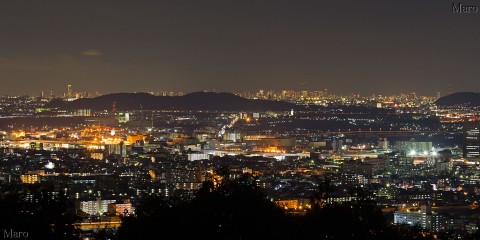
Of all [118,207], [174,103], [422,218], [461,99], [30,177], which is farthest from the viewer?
[174,103]

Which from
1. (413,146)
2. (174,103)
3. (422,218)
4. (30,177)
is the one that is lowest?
(422,218)

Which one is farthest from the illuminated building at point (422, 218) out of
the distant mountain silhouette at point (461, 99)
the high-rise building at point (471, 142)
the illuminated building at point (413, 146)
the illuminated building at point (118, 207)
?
the distant mountain silhouette at point (461, 99)

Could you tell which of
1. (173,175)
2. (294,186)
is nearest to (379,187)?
(294,186)

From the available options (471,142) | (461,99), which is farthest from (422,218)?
(461,99)

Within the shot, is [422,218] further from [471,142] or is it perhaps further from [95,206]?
[471,142]

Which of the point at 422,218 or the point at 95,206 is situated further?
the point at 95,206

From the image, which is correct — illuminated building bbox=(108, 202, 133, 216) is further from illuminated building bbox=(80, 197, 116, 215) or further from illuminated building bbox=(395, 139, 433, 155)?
illuminated building bbox=(395, 139, 433, 155)

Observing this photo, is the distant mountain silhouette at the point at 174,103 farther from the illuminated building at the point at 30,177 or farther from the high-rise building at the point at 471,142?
the illuminated building at the point at 30,177
